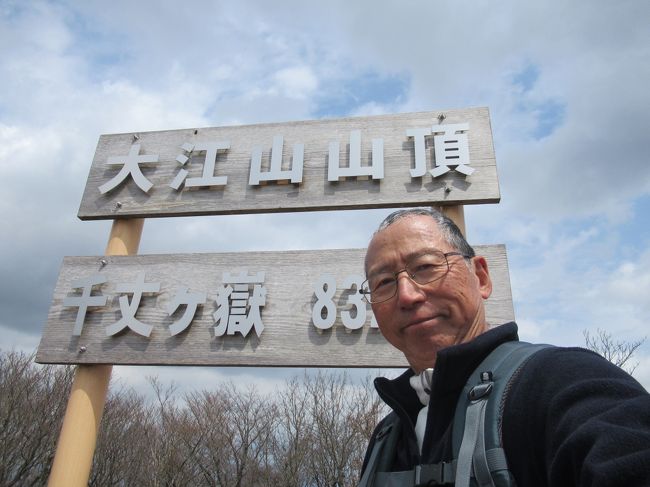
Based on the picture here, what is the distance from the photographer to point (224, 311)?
8.90 feet

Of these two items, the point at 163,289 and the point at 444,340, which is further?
the point at 163,289

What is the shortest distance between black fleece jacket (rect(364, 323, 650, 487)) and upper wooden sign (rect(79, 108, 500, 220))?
6.27 ft

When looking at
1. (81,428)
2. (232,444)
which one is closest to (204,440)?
(232,444)

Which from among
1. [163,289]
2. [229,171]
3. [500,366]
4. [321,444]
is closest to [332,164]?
[229,171]

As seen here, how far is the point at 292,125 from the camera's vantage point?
3262mm

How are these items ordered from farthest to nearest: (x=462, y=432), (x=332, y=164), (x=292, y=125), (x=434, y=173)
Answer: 1. (x=292, y=125)
2. (x=332, y=164)
3. (x=434, y=173)
4. (x=462, y=432)

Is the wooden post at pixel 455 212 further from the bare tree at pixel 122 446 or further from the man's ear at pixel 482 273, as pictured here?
the bare tree at pixel 122 446

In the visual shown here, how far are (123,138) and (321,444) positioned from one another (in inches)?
647

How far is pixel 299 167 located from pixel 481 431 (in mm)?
2459

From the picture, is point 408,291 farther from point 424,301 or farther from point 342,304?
point 342,304

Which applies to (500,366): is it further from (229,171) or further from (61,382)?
(61,382)

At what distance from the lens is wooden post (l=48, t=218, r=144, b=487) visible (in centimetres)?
247

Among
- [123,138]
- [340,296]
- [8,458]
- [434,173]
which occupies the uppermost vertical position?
[123,138]

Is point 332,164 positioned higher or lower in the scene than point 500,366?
higher
